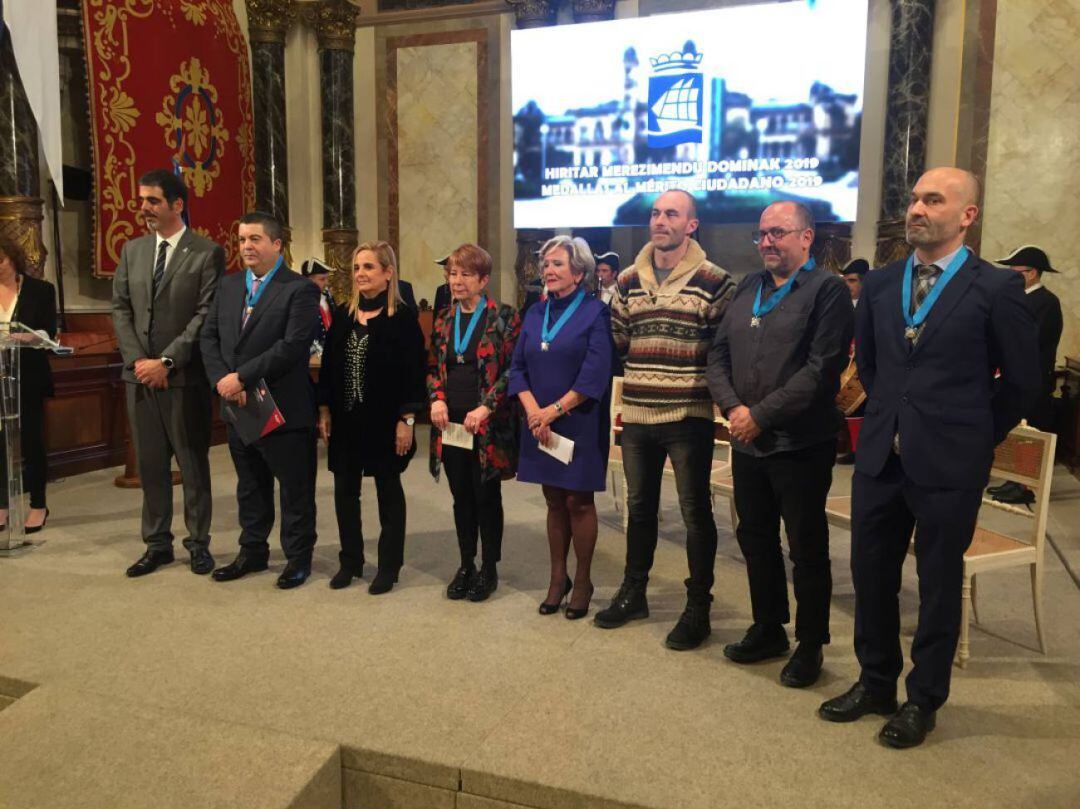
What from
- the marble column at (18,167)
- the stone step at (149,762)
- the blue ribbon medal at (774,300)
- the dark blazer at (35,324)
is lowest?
the stone step at (149,762)

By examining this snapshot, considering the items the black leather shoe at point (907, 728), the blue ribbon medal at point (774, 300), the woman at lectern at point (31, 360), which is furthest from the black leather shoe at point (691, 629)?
the woman at lectern at point (31, 360)

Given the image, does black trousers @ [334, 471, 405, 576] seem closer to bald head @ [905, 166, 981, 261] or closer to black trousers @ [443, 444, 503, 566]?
black trousers @ [443, 444, 503, 566]

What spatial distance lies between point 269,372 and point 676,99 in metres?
5.47

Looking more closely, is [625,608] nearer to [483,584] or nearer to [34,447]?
[483,584]

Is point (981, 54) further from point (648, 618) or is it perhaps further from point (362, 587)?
point (362, 587)

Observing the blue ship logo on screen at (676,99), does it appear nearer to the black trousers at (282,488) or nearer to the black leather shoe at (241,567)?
the black trousers at (282,488)

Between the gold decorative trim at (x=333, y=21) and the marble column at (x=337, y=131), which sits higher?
the gold decorative trim at (x=333, y=21)

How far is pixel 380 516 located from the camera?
135 inches

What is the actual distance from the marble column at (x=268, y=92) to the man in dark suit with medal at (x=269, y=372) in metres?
5.30

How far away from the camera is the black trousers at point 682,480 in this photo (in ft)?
9.18

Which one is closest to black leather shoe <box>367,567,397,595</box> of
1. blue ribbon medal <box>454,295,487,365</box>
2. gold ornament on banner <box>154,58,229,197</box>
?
blue ribbon medal <box>454,295,487,365</box>

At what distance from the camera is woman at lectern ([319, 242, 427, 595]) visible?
3229mm

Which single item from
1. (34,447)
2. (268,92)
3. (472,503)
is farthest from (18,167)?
(472,503)

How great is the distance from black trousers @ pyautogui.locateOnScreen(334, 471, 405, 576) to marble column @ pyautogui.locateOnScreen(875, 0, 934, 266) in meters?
5.27
